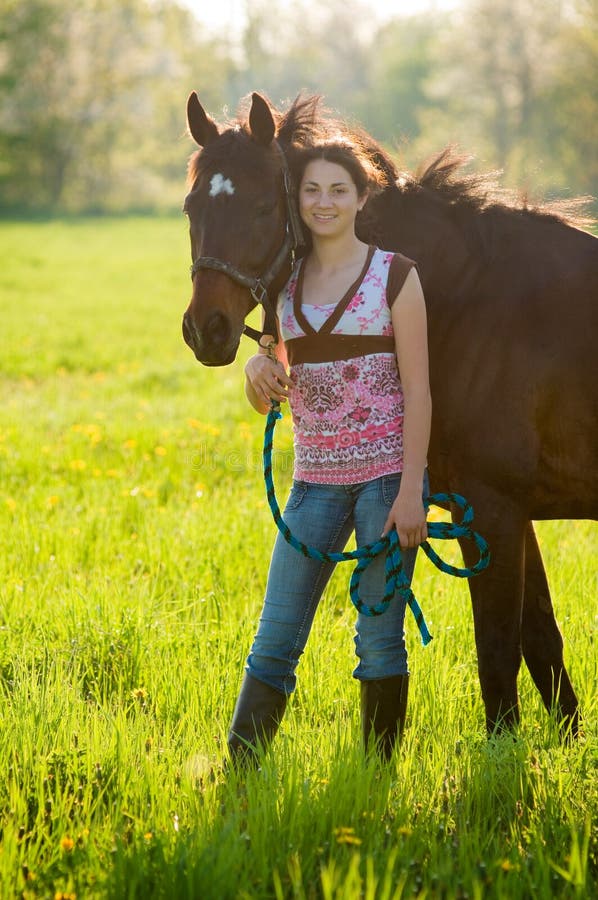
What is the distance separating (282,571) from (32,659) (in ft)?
3.44

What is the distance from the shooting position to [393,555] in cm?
241

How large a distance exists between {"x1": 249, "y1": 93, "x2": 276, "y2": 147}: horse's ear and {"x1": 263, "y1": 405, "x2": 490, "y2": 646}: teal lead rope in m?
0.74

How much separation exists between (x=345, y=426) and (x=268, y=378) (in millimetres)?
245

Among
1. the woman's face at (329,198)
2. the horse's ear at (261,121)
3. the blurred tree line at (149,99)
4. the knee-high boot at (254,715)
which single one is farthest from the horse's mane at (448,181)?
the blurred tree line at (149,99)

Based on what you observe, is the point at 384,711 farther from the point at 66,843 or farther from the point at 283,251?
the point at 283,251

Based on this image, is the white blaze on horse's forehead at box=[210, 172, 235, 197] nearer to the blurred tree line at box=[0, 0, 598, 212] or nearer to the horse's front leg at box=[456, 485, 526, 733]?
the horse's front leg at box=[456, 485, 526, 733]

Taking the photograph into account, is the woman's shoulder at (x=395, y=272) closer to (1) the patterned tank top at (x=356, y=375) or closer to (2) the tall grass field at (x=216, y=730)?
(1) the patterned tank top at (x=356, y=375)

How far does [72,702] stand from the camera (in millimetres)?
2814

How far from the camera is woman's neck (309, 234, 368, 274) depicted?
99.4 inches

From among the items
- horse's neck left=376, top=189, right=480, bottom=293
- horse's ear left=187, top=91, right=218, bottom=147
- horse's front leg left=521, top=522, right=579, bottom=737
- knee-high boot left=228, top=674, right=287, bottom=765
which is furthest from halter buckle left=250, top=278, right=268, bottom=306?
horse's front leg left=521, top=522, right=579, bottom=737

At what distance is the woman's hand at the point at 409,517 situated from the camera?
7.79 feet

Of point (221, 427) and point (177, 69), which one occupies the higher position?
point (177, 69)

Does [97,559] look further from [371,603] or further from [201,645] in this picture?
[371,603]

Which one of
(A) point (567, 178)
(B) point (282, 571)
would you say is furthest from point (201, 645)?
(A) point (567, 178)
